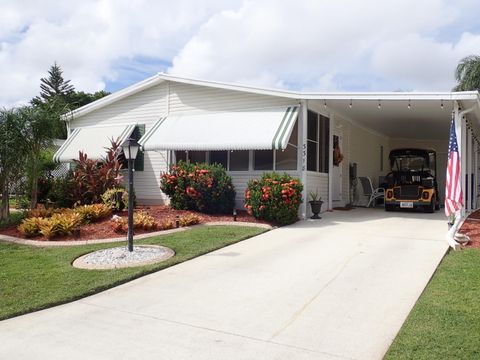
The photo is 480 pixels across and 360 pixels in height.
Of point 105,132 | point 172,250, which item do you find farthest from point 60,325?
point 105,132

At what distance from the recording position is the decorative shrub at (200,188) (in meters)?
11.5

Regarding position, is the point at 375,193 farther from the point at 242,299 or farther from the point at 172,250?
the point at 242,299

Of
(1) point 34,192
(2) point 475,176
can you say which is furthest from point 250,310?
(2) point 475,176

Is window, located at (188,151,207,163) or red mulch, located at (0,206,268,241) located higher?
window, located at (188,151,207,163)

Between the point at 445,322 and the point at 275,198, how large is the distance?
244 inches

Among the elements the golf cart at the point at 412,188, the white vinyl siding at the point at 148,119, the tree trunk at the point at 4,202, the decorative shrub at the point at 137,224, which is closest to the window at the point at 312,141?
the golf cart at the point at 412,188

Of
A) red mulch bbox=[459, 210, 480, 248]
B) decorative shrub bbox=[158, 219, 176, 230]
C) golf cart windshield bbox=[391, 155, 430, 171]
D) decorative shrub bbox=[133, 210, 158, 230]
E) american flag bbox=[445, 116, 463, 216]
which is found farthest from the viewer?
golf cart windshield bbox=[391, 155, 430, 171]

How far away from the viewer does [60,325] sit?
4.65m

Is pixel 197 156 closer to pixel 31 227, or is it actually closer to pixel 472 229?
pixel 31 227

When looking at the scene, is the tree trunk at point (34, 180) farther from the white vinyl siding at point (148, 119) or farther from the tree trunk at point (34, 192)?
the white vinyl siding at point (148, 119)

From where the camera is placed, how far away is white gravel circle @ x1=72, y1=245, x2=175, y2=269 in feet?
23.1

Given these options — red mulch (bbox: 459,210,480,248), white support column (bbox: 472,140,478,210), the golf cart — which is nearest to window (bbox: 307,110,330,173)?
the golf cart

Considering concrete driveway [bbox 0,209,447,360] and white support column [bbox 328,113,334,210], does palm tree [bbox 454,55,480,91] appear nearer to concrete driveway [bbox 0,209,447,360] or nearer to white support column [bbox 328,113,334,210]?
white support column [bbox 328,113,334,210]

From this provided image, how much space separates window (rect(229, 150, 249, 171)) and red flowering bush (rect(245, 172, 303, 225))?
79.7 inches
